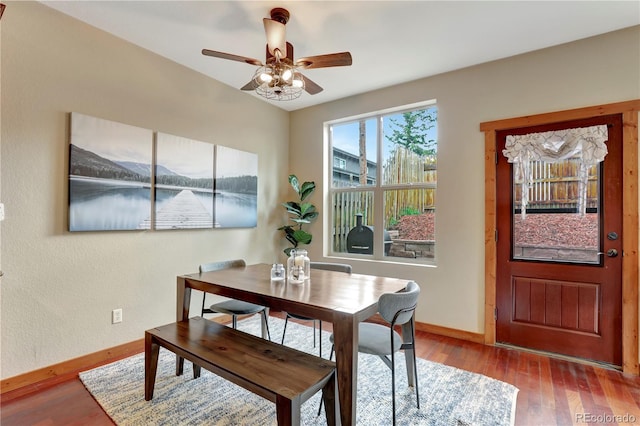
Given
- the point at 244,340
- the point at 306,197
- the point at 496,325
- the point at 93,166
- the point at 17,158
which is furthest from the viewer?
the point at 306,197

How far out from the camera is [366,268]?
12.3 ft

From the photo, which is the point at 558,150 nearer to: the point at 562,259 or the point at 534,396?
the point at 562,259

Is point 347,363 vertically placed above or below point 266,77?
below

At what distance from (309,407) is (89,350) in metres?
1.90

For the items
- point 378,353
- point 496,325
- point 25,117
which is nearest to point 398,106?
point 496,325

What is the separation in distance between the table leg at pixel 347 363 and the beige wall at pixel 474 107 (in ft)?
6.86

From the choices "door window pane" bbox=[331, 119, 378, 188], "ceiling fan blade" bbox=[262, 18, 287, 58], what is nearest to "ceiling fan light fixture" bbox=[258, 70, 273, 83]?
"ceiling fan blade" bbox=[262, 18, 287, 58]

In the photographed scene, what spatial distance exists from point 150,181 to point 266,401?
2156 millimetres

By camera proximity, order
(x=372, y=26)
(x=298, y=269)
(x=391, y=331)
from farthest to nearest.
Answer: (x=372, y=26) → (x=298, y=269) → (x=391, y=331)

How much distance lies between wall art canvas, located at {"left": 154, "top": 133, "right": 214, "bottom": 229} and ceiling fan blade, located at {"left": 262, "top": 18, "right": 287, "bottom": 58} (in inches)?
61.0

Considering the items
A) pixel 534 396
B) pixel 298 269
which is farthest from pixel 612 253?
pixel 298 269

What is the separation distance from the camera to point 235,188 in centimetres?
367

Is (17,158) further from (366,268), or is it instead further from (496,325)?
(496,325)

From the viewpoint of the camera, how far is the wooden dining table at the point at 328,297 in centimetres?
148
